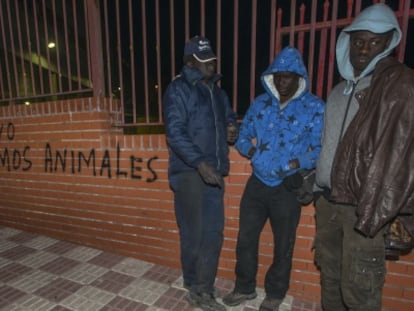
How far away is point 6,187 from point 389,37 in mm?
4580

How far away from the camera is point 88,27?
3014 mm

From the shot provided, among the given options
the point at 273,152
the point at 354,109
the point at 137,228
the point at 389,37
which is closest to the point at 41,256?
the point at 137,228

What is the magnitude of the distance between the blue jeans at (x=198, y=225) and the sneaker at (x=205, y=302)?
0.13ft

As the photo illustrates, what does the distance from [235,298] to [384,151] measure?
1.71 m

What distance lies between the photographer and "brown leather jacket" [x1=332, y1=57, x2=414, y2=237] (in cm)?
141

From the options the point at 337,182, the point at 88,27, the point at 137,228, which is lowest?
the point at 137,228

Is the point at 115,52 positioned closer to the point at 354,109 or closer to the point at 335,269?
the point at 354,109

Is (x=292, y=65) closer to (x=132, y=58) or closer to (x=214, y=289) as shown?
(x=132, y=58)

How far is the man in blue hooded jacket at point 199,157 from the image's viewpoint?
2098mm

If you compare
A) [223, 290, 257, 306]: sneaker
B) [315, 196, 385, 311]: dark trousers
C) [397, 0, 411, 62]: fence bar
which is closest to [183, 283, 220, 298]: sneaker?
[223, 290, 257, 306]: sneaker

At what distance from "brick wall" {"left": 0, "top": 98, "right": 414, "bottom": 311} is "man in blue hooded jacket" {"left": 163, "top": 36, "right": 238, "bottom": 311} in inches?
12.4

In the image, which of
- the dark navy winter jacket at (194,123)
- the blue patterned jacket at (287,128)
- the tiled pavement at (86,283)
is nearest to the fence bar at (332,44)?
the blue patterned jacket at (287,128)

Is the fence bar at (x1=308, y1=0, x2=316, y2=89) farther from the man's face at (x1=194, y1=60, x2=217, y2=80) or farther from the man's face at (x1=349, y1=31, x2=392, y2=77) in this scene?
the man's face at (x1=194, y1=60, x2=217, y2=80)

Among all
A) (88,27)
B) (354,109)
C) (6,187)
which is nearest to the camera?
(354,109)
